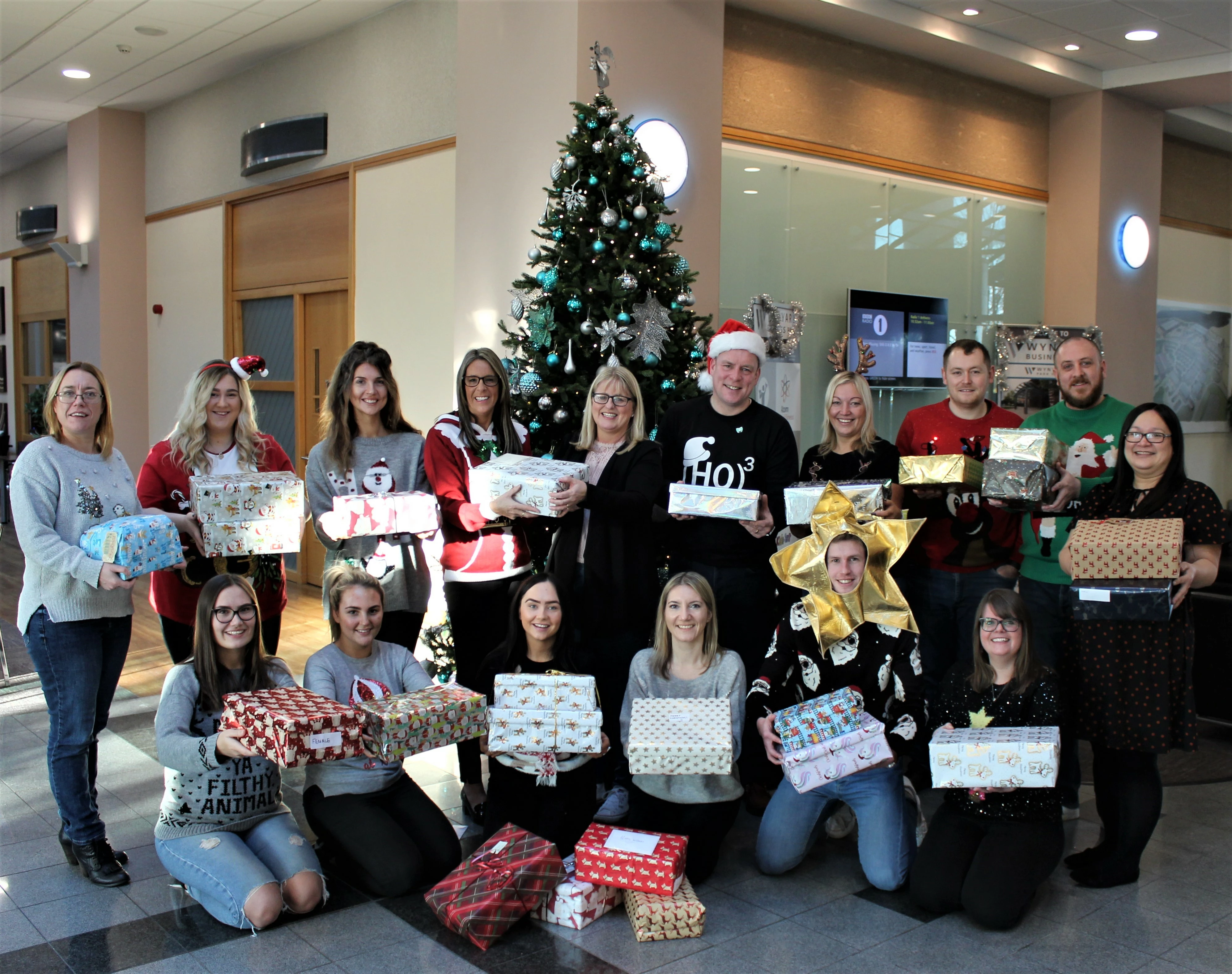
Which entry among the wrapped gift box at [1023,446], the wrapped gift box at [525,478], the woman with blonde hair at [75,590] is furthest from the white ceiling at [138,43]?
the wrapped gift box at [1023,446]

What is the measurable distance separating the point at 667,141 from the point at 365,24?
99.4 inches

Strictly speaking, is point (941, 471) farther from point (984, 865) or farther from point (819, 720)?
point (984, 865)

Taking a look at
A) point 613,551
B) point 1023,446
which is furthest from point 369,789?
point 1023,446

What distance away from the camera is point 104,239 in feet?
31.0

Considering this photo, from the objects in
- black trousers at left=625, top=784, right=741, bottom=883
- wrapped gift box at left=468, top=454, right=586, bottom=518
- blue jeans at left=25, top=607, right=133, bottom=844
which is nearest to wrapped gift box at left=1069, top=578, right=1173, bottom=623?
black trousers at left=625, top=784, right=741, bottom=883

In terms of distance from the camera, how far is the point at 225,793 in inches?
116

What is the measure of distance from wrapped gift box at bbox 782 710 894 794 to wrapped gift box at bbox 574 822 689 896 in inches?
15.1

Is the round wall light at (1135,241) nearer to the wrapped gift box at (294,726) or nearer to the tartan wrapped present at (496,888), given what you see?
the tartan wrapped present at (496,888)

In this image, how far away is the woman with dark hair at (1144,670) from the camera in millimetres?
3062

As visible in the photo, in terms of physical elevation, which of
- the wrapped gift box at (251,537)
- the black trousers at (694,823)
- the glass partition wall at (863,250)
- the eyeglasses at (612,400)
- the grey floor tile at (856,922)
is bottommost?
the grey floor tile at (856,922)

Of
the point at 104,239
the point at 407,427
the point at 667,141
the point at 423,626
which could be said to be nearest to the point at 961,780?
the point at 407,427

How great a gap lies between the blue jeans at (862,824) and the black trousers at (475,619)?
3.50 ft

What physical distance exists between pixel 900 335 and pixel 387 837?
5.49m

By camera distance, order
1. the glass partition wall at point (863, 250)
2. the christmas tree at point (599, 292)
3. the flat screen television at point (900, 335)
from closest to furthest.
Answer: the christmas tree at point (599, 292) → the glass partition wall at point (863, 250) → the flat screen television at point (900, 335)
